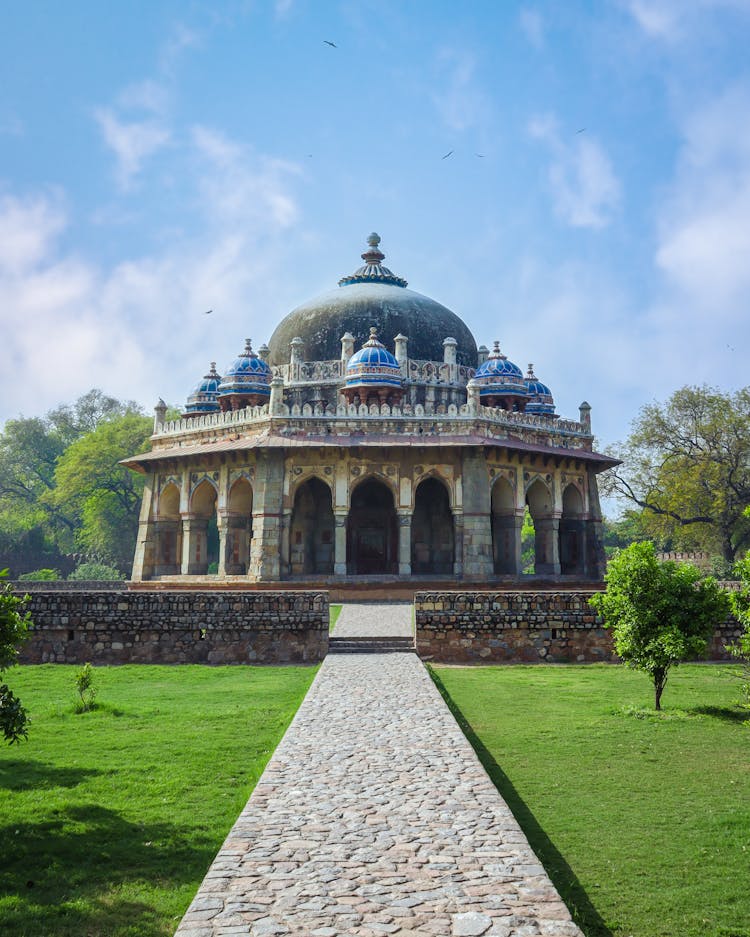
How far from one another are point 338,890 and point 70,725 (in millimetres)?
5380

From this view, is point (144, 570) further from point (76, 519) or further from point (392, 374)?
point (76, 519)

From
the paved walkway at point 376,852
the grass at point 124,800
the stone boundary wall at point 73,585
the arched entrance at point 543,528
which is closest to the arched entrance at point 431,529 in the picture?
the arched entrance at point 543,528

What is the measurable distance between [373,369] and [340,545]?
495 cm

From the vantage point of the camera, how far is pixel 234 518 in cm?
2364

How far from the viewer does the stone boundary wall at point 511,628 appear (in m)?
12.8

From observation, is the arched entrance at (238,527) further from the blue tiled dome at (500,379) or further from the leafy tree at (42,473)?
the leafy tree at (42,473)

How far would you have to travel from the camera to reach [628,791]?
6211mm

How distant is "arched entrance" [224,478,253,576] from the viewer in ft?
75.9

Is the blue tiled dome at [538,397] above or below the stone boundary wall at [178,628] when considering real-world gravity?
above

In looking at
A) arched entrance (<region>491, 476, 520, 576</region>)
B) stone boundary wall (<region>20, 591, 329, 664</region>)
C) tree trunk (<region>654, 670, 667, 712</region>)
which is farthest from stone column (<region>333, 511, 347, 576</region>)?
tree trunk (<region>654, 670, 667, 712</region>)

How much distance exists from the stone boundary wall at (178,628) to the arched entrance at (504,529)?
35.9 ft

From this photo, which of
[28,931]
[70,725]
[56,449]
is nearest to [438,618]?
[70,725]

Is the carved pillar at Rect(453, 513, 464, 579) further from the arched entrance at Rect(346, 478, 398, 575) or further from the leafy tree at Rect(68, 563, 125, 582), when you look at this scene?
the leafy tree at Rect(68, 563, 125, 582)

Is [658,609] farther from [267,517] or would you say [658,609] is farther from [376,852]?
[267,517]
